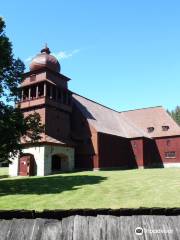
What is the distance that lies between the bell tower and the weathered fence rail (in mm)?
36172

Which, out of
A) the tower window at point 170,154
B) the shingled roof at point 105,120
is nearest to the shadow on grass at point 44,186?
the shingled roof at point 105,120

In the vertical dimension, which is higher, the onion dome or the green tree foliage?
the green tree foliage

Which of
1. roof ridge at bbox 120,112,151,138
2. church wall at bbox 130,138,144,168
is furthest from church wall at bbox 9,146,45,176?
roof ridge at bbox 120,112,151,138

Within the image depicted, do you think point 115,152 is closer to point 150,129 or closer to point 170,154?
point 150,129

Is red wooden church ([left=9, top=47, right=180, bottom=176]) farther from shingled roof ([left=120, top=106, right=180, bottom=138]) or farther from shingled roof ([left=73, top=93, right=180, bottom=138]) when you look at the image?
shingled roof ([left=120, top=106, right=180, bottom=138])

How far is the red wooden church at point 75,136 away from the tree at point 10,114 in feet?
31.7

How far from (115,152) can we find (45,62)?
18.5m

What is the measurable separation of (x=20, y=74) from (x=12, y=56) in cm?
182

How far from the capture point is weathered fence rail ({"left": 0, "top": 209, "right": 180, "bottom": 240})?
1858mm

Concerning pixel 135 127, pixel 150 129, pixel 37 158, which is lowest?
pixel 37 158

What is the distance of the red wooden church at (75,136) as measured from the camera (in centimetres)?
3919

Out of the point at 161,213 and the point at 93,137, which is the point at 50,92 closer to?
the point at 93,137

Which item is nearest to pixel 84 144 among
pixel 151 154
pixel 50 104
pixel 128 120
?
pixel 50 104

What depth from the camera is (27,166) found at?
1492 inches
